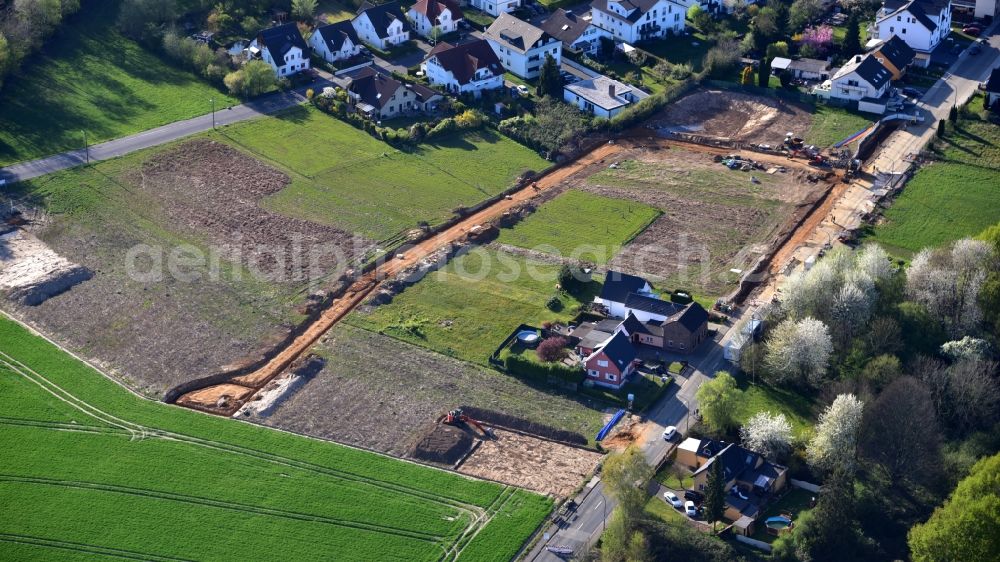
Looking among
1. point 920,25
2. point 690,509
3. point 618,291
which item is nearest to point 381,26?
point 618,291

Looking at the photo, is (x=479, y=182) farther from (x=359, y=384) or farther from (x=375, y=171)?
(x=359, y=384)

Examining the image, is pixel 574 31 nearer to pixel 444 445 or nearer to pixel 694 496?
pixel 444 445

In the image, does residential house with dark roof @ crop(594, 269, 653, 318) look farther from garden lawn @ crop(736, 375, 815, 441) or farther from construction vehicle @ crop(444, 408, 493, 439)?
construction vehicle @ crop(444, 408, 493, 439)

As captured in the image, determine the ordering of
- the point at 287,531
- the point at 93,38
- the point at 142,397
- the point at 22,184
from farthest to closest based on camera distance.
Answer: the point at 93,38 → the point at 22,184 → the point at 142,397 → the point at 287,531

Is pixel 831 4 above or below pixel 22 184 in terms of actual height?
above

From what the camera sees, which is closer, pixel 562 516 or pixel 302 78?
pixel 562 516

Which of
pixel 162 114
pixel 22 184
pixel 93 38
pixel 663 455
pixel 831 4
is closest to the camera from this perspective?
pixel 663 455

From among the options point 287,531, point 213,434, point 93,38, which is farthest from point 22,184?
point 287,531
